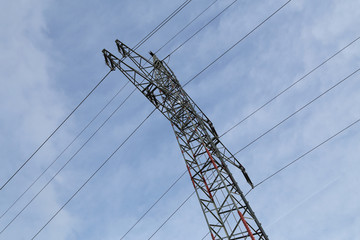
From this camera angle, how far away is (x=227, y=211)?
10.4m

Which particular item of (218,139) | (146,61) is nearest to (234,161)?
(218,139)

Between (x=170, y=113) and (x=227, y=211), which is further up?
(x=170, y=113)

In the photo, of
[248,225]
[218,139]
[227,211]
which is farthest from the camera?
[218,139]

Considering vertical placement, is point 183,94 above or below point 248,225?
above

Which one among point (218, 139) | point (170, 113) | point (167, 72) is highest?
point (167, 72)

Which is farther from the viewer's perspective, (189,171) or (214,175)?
(189,171)

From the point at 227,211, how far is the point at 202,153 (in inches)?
113

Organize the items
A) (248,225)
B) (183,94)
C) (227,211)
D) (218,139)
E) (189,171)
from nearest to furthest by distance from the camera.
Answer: (248,225)
(227,211)
(189,171)
(218,139)
(183,94)

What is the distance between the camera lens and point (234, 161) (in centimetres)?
1444

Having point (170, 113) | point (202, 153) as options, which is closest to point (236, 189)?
point (202, 153)

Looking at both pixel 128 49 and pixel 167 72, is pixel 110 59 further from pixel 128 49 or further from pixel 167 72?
pixel 167 72

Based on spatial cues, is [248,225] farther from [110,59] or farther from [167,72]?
[110,59]

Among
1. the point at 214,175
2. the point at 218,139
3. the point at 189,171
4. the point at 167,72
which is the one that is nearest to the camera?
the point at 214,175

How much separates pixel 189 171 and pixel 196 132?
5.97 feet
